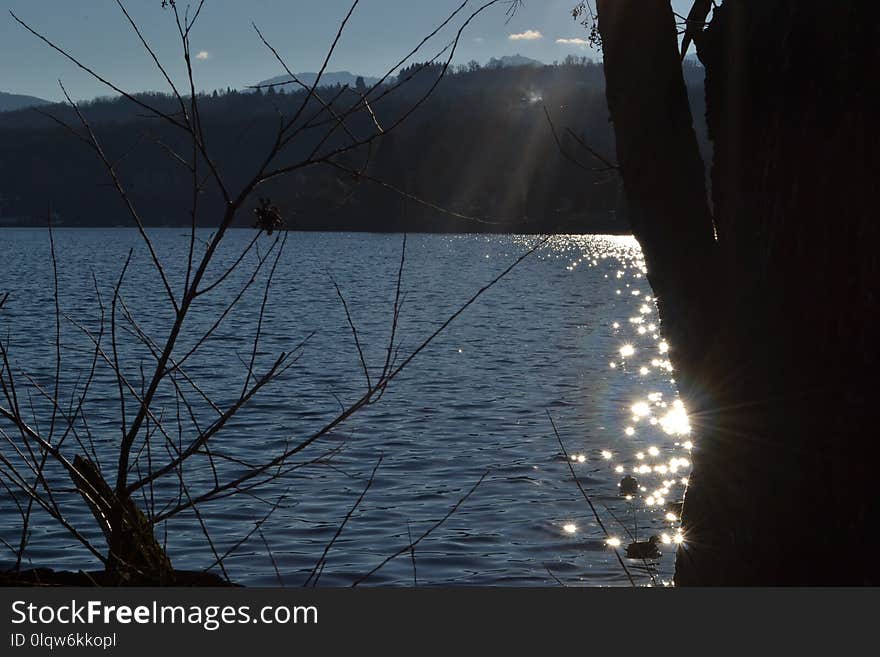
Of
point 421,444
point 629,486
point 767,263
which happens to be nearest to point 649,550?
point 629,486

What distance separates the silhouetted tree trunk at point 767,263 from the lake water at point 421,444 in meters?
0.61

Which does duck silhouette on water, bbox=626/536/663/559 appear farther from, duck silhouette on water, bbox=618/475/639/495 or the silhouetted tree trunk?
the silhouetted tree trunk

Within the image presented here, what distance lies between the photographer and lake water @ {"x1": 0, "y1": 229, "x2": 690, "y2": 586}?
10773 millimetres

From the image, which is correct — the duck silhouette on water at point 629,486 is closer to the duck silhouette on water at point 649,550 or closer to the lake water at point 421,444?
the lake water at point 421,444

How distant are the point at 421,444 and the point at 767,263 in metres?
13.8

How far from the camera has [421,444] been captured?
55.9ft

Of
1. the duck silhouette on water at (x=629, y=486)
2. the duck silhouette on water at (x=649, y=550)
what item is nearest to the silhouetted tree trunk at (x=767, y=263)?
the duck silhouette on water at (x=649, y=550)

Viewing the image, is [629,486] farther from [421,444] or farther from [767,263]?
[767,263]

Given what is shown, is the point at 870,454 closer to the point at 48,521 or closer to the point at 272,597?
the point at 272,597

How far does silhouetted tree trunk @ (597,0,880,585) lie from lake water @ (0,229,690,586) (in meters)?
0.61

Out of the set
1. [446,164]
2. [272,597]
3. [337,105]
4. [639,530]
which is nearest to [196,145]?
[337,105]

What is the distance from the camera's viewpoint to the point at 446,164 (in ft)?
618

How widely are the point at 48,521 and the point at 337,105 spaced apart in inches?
365

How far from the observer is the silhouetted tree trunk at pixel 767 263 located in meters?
3.17
